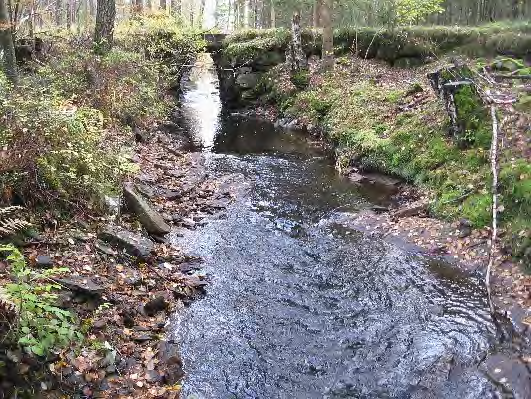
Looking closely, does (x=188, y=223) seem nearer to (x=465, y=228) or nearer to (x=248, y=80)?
(x=465, y=228)

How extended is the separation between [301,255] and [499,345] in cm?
372

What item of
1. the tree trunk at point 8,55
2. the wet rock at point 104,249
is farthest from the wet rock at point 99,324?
the tree trunk at point 8,55

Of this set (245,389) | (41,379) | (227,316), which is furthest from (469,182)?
(41,379)

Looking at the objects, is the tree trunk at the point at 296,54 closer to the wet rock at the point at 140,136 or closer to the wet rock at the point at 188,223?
the wet rock at the point at 140,136

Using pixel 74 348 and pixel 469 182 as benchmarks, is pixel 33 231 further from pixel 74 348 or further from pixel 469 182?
pixel 469 182

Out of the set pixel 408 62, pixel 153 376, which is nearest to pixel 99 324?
pixel 153 376

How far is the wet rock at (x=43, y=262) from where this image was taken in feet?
19.8

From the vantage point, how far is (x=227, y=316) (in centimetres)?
694

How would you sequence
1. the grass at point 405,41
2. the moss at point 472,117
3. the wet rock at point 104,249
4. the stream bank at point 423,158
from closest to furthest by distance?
the wet rock at point 104,249 → the stream bank at point 423,158 → the moss at point 472,117 → the grass at point 405,41

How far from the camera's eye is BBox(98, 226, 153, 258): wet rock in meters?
7.71

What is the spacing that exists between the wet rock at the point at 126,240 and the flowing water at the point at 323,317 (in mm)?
1157

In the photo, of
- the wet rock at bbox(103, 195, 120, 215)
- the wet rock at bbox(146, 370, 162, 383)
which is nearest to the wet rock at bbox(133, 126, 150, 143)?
the wet rock at bbox(103, 195, 120, 215)

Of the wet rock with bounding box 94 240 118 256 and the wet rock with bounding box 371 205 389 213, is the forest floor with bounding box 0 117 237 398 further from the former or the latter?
the wet rock with bounding box 371 205 389 213

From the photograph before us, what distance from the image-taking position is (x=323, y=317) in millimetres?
6988
